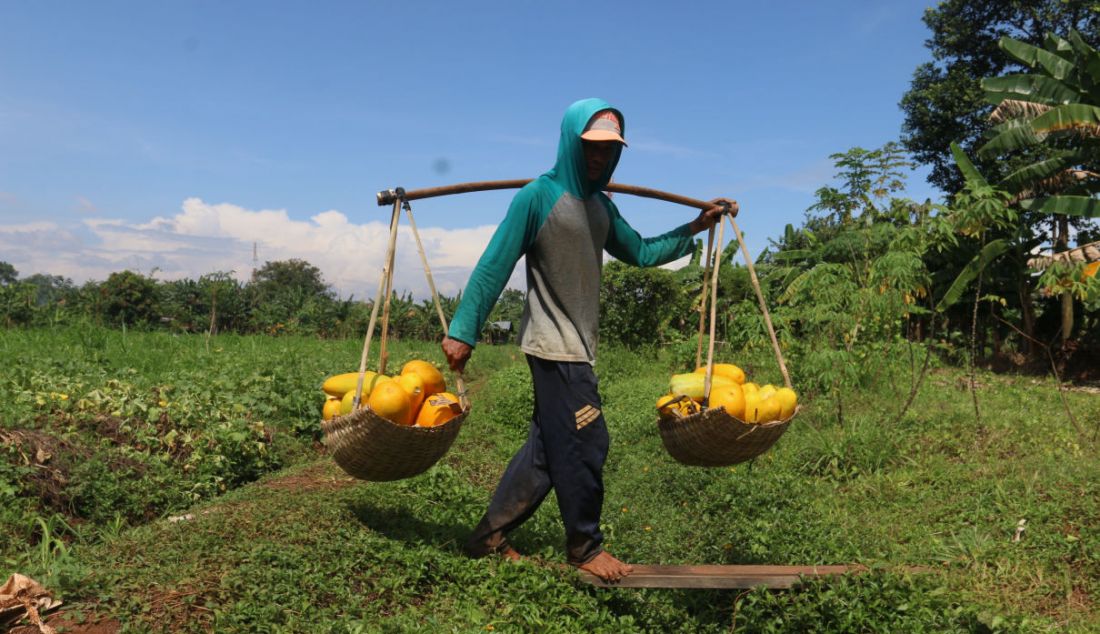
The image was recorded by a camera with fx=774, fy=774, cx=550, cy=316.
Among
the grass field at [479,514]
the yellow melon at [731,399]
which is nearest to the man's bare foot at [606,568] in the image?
the grass field at [479,514]

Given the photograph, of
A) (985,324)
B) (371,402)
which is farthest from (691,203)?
(985,324)

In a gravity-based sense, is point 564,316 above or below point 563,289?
below

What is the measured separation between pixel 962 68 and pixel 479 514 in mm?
22823

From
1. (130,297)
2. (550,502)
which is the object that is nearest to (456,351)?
(550,502)

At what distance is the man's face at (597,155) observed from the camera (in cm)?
334

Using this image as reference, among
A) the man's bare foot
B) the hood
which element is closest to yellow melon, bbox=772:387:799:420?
the man's bare foot

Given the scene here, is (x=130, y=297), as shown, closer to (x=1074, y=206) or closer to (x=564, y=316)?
(x=564, y=316)

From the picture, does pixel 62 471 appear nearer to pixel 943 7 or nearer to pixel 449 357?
pixel 449 357

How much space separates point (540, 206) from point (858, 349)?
5.34m

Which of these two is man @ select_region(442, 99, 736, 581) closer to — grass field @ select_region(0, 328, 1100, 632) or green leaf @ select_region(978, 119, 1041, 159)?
grass field @ select_region(0, 328, 1100, 632)

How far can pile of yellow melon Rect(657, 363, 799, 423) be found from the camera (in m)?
3.35

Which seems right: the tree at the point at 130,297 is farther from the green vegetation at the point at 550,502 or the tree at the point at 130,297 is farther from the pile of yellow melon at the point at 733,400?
the pile of yellow melon at the point at 733,400

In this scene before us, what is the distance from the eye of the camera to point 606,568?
328 cm

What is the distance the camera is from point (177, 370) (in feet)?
24.4
